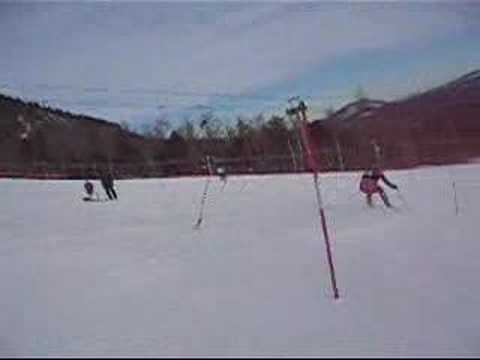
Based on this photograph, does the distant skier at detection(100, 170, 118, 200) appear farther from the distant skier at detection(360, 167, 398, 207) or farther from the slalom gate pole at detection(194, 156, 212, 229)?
the distant skier at detection(360, 167, 398, 207)

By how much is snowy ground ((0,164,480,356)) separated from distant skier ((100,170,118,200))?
0.08 m

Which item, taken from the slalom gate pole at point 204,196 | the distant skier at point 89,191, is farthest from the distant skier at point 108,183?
the slalom gate pole at point 204,196

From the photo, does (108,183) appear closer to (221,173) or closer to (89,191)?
(89,191)

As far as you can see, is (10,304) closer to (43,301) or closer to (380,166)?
(43,301)

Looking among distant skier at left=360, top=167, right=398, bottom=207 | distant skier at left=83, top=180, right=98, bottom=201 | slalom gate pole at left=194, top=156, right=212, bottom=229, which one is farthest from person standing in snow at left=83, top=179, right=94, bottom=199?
distant skier at left=360, top=167, right=398, bottom=207

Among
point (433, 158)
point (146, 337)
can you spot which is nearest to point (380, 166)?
point (433, 158)

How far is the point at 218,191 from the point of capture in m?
4.57

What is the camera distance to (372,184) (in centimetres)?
421

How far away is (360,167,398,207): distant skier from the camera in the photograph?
4.20 meters

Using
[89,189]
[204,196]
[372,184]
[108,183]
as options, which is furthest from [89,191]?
[372,184]

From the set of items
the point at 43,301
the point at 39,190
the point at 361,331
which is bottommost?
the point at 361,331

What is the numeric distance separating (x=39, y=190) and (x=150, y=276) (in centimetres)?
106

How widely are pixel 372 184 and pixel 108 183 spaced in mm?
1591

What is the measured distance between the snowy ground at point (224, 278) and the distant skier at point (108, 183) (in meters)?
0.08
